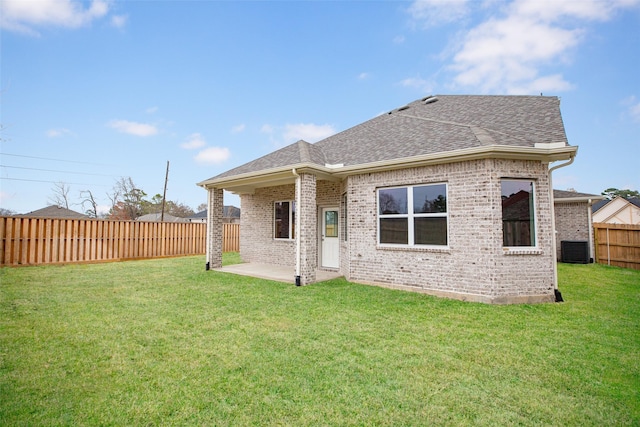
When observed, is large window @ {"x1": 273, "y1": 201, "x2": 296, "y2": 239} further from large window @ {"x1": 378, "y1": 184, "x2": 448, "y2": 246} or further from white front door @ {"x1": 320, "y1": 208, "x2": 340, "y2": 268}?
large window @ {"x1": 378, "y1": 184, "x2": 448, "y2": 246}

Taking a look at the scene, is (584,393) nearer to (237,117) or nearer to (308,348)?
(308,348)

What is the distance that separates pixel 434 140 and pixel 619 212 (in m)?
38.6

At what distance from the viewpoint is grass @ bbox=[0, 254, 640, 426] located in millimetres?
2432

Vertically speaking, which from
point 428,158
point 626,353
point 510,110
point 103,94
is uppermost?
point 103,94

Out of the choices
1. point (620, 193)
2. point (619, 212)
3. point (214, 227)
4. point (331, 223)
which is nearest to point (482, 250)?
point (331, 223)

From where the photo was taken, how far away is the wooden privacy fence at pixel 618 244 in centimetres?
1105

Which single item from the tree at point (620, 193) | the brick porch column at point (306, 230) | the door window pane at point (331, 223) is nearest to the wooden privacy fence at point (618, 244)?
the door window pane at point (331, 223)

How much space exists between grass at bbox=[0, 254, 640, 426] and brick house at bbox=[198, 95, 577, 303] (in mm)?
866

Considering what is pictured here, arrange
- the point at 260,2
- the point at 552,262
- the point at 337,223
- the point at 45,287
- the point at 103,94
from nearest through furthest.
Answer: the point at 552,262 → the point at 45,287 → the point at 337,223 → the point at 260,2 → the point at 103,94

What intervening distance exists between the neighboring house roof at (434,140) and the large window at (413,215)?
27.4 inches

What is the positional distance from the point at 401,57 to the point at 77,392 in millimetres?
15496

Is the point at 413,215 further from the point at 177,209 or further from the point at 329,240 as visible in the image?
the point at 177,209

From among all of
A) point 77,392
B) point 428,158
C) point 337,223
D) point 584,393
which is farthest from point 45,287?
point 584,393

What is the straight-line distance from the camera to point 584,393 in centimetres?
278
